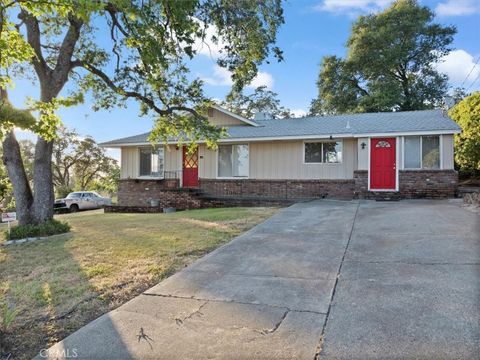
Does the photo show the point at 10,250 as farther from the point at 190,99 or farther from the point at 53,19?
the point at 53,19

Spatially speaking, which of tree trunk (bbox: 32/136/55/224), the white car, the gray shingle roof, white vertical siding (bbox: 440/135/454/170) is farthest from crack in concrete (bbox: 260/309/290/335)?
the white car

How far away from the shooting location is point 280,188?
596 inches

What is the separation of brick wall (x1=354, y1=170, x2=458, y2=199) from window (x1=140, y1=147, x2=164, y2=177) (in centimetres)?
931

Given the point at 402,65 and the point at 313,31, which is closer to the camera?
the point at 313,31

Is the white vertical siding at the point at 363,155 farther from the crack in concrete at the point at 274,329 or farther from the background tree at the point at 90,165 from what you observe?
the background tree at the point at 90,165

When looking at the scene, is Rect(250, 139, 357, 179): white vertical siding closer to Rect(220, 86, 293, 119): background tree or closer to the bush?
the bush

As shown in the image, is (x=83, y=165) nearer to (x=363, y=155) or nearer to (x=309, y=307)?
(x=363, y=155)

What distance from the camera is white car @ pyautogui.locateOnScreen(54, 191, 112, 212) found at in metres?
23.2

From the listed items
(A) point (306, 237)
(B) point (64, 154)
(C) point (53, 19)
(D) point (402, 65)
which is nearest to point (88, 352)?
(A) point (306, 237)

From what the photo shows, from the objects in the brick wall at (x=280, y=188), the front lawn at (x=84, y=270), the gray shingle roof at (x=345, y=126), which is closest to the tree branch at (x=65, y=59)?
the front lawn at (x=84, y=270)

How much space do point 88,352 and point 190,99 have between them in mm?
10846

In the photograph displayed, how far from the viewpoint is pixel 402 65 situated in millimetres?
27656

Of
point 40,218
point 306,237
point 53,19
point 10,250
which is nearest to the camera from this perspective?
point 306,237

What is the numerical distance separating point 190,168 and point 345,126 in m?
7.34
